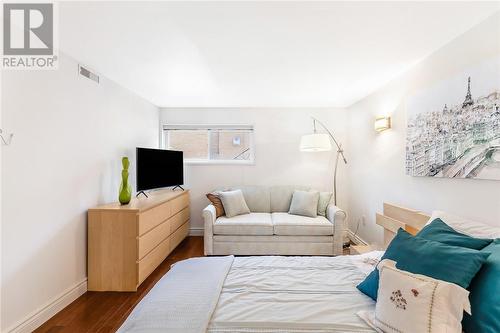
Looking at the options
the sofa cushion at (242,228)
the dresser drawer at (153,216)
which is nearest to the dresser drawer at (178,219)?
the dresser drawer at (153,216)

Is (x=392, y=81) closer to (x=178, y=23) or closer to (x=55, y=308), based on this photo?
(x=178, y=23)

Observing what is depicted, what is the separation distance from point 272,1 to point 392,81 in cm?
214

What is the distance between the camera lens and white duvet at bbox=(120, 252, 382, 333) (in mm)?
1178

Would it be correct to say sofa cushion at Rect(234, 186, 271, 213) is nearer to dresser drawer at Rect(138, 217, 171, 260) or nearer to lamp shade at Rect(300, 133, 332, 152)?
lamp shade at Rect(300, 133, 332, 152)

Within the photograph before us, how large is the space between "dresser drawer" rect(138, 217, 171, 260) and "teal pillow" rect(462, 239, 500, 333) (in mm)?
2619

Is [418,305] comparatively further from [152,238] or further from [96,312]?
[152,238]

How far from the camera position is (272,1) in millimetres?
1626

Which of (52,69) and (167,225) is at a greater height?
(52,69)

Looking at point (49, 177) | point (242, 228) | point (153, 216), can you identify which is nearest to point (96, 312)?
point (153, 216)

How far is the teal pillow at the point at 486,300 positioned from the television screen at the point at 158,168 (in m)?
3.28

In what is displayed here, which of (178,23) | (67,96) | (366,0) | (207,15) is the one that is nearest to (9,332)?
(67,96)

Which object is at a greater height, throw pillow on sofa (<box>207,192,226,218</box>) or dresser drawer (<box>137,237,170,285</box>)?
throw pillow on sofa (<box>207,192,226,218</box>)

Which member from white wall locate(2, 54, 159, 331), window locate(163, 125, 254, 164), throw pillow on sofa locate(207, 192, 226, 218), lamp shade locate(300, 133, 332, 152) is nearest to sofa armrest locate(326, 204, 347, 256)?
lamp shade locate(300, 133, 332, 152)

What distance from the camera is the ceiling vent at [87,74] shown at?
257 cm
